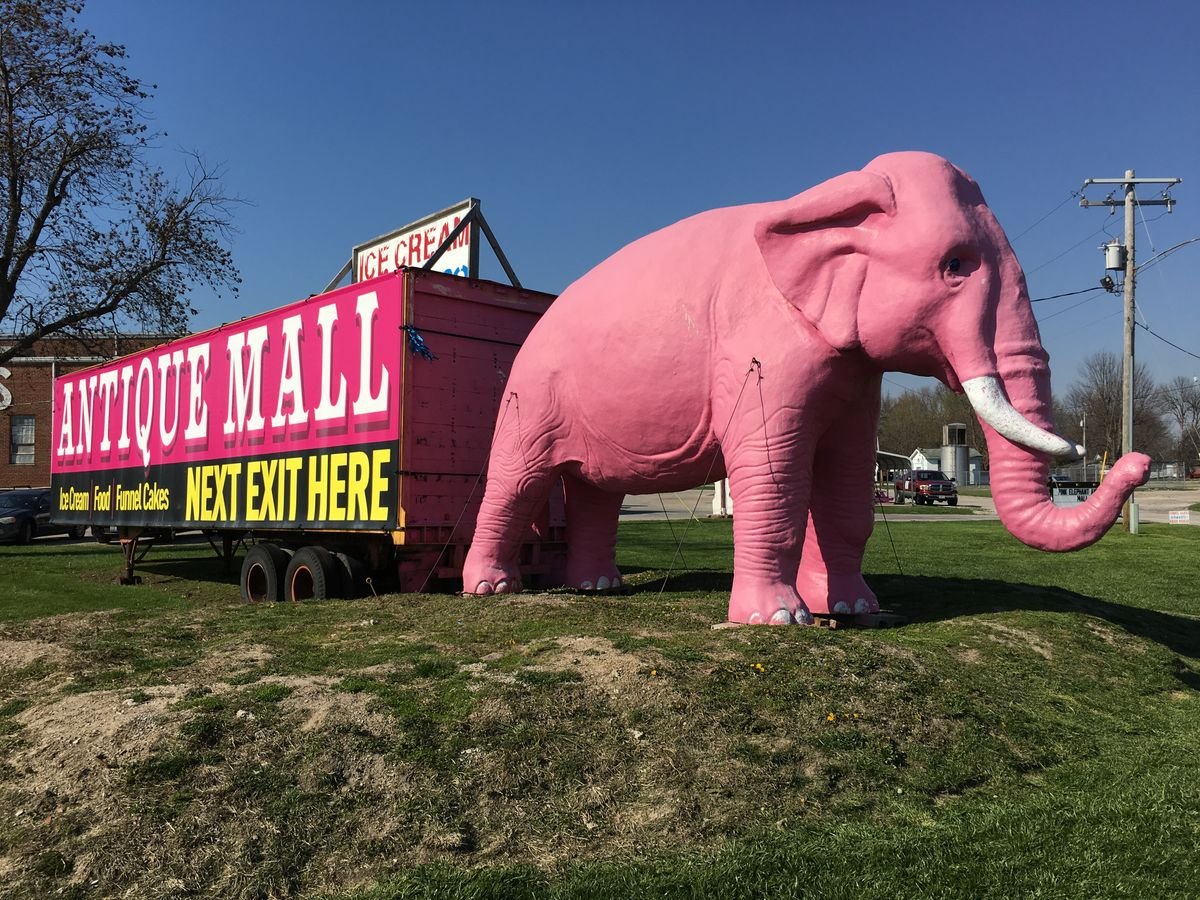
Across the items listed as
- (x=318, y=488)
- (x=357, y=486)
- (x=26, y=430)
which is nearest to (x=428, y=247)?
(x=318, y=488)

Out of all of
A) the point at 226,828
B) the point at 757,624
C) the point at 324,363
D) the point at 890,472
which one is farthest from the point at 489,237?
the point at 890,472

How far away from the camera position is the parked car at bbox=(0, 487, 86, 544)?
23031 millimetres

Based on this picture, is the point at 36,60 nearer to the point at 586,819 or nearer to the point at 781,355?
the point at 781,355

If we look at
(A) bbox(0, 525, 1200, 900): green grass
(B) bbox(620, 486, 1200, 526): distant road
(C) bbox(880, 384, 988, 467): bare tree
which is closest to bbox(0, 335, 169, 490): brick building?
(B) bbox(620, 486, 1200, 526): distant road

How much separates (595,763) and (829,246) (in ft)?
12.4

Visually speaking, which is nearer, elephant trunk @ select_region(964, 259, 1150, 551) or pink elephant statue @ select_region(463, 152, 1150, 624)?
elephant trunk @ select_region(964, 259, 1150, 551)

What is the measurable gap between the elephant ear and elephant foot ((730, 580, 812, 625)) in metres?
1.68

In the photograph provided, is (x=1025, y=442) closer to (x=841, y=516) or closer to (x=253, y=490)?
(x=841, y=516)

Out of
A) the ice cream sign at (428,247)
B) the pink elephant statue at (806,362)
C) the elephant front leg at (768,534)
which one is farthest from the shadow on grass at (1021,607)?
the ice cream sign at (428,247)

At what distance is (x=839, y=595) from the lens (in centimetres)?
715

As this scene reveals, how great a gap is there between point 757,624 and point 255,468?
6.68m

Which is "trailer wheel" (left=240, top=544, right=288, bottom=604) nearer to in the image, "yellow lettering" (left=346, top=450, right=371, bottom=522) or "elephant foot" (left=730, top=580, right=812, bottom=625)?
"yellow lettering" (left=346, top=450, right=371, bottom=522)

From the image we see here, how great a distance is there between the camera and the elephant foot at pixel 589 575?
29.4ft

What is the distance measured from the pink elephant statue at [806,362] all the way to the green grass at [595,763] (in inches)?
37.2
